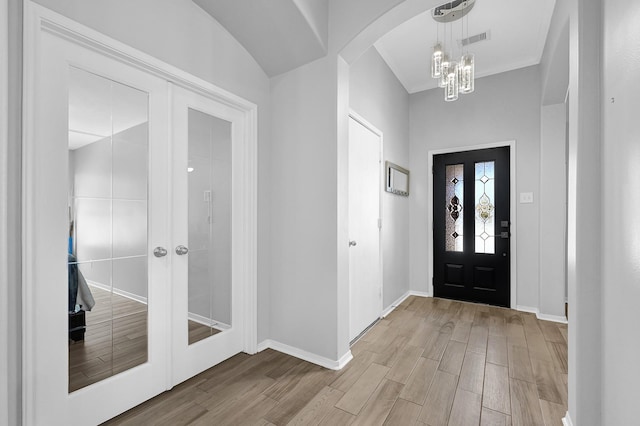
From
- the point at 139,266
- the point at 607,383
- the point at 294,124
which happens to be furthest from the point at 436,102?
the point at 139,266

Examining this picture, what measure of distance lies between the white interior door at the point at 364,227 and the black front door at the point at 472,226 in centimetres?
128

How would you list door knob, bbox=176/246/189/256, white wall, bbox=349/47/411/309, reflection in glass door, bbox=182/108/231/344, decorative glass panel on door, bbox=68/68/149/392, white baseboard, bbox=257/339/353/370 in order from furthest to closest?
1. white wall, bbox=349/47/411/309
2. white baseboard, bbox=257/339/353/370
3. reflection in glass door, bbox=182/108/231/344
4. door knob, bbox=176/246/189/256
5. decorative glass panel on door, bbox=68/68/149/392

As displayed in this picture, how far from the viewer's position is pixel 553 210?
10.7 ft

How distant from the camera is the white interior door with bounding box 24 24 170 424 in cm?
135

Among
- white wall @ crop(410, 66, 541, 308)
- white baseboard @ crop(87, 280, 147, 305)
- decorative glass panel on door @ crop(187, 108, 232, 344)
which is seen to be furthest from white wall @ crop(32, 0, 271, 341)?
white wall @ crop(410, 66, 541, 308)

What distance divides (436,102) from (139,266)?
4.08 m

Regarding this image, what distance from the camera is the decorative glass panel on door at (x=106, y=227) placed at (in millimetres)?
1514

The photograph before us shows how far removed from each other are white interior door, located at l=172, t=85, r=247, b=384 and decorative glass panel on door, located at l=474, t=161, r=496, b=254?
3.05m

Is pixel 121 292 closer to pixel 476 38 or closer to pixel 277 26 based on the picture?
pixel 277 26

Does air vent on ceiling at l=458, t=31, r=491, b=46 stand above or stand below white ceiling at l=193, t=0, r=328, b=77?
above

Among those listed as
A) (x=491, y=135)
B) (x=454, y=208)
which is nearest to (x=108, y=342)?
(x=454, y=208)

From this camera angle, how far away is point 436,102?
4.09m

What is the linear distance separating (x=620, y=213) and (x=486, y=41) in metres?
2.87

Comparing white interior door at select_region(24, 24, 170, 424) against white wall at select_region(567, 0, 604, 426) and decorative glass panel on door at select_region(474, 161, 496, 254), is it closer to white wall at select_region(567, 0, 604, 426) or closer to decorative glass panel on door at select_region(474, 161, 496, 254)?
white wall at select_region(567, 0, 604, 426)
